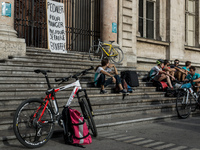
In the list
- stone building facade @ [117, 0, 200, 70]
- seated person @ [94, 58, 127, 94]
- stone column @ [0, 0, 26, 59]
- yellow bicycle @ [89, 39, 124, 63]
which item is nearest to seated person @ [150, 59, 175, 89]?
yellow bicycle @ [89, 39, 124, 63]

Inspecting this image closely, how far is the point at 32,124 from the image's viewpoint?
174 inches

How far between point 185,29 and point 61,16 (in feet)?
31.9

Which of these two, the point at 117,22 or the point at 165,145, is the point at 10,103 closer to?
the point at 165,145

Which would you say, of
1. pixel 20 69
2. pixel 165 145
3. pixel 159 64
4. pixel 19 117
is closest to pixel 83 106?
pixel 19 117

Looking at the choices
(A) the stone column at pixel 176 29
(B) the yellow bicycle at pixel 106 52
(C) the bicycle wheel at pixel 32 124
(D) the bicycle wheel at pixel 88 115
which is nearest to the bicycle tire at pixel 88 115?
(D) the bicycle wheel at pixel 88 115

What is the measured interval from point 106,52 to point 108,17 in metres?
1.72

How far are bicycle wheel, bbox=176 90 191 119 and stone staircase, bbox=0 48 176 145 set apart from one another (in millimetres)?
219

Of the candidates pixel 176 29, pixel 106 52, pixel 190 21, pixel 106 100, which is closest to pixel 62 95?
pixel 106 100

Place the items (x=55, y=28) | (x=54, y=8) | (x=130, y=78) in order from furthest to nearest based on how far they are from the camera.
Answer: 1. (x=54, y=8)
2. (x=55, y=28)
3. (x=130, y=78)

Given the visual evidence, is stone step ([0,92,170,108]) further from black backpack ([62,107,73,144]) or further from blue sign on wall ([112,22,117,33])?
blue sign on wall ([112,22,117,33])

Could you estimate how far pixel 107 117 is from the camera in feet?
22.5

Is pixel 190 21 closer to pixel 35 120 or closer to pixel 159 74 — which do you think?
pixel 159 74

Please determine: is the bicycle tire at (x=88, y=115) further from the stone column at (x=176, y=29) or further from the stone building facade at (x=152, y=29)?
the stone column at (x=176, y=29)

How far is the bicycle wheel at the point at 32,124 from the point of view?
423cm
